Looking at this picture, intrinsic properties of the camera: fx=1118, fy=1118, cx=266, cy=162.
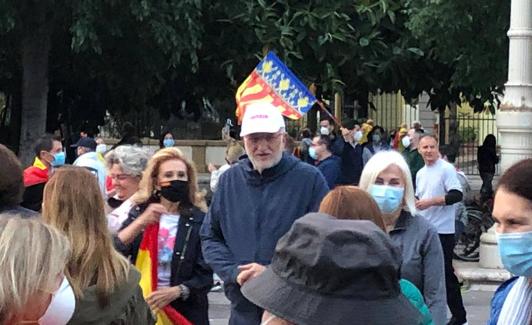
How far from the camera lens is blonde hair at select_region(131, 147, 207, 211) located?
19.6 ft

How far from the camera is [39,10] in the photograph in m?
21.4

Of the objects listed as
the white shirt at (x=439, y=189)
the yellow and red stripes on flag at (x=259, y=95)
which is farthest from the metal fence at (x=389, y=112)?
the white shirt at (x=439, y=189)

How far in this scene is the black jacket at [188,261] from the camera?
5.85 meters

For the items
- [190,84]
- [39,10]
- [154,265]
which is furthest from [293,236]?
[190,84]

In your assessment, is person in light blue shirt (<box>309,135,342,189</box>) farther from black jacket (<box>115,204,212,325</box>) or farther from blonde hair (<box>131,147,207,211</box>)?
black jacket (<box>115,204,212,325</box>)

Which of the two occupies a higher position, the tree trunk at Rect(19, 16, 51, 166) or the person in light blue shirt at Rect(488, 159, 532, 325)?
the tree trunk at Rect(19, 16, 51, 166)

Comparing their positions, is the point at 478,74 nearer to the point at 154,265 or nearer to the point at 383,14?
the point at 383,14

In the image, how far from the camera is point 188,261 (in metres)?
5.89

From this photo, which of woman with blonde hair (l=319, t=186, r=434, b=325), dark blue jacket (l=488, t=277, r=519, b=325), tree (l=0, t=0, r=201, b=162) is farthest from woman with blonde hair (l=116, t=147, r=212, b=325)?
tree (l=0, t=0, r=201, b=162)

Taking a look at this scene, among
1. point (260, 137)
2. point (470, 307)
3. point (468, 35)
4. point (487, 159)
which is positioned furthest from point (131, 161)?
point (487, 159)

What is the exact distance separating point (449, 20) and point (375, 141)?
17.5 ft

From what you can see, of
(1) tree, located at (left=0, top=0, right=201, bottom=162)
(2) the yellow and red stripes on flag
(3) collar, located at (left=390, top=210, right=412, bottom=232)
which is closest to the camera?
(3) collar, located at (left=390, top=210, right=412, bottom=232)

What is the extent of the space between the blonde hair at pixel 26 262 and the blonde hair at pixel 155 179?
2826 millimetres

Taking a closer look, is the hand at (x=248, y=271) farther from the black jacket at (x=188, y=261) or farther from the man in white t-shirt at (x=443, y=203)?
the man in white t-shirt at (x=443, y=203)
